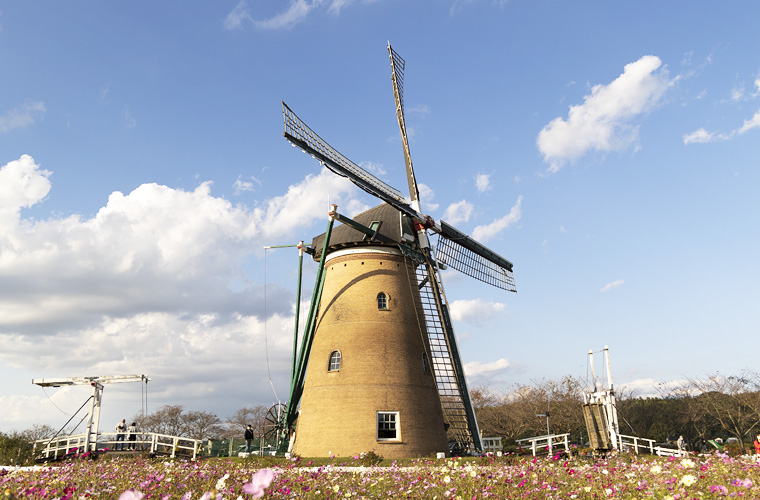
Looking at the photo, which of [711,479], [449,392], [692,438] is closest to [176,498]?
Result: [711,479]

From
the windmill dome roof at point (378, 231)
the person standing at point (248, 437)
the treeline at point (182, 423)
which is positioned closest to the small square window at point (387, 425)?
the person standing at point (248, 437)

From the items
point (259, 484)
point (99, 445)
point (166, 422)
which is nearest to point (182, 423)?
point (166, 422)

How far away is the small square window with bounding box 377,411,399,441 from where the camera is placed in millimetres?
20312

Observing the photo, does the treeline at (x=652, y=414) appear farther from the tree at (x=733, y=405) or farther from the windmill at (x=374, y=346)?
the windmill at (x=374, y=346)

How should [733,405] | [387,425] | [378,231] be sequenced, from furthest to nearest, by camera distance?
[733,405] < [378,231] < [387,425]

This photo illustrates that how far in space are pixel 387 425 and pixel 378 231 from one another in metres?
8.29

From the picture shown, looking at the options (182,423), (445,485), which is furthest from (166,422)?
(445,485)

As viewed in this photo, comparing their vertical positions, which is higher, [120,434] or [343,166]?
[343,166]

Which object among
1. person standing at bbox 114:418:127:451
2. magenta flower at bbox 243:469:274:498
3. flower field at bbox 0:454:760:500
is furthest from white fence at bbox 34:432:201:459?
Answer: magenta flower at bbox 243:469:274:498

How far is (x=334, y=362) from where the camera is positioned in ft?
71.2

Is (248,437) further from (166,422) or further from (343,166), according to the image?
(166,422)

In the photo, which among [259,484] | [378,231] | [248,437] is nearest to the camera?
[259,484]

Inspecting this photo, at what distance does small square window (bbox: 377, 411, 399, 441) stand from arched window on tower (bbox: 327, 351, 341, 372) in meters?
2.60

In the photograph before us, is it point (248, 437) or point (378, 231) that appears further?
point (378, 231)
